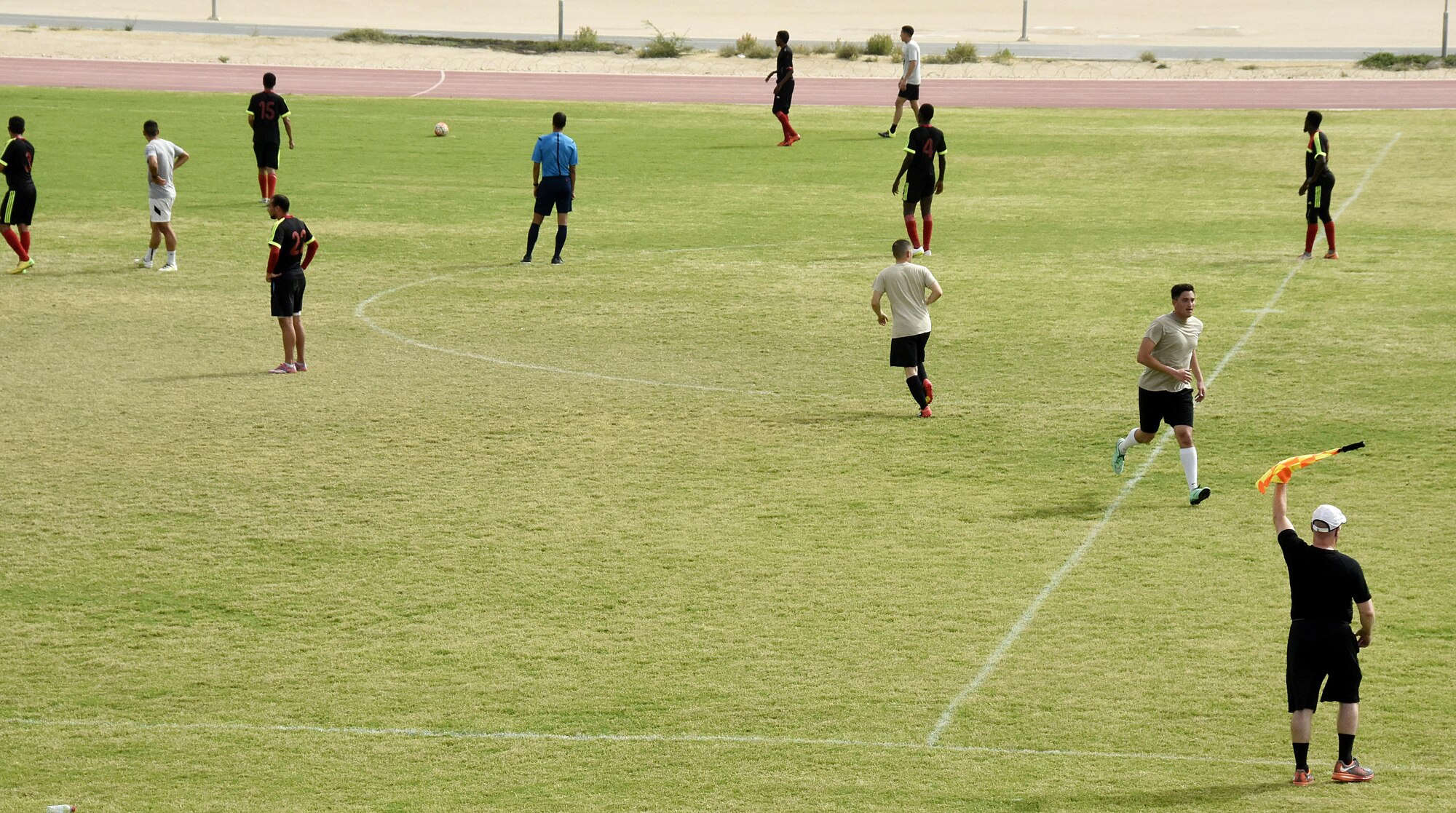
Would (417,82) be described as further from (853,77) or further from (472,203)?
(472,203)

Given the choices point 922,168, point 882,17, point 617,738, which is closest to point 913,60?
point 922,168

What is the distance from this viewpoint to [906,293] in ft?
55.8

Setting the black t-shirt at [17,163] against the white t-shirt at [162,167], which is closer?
the black t-shirt at [17,163]

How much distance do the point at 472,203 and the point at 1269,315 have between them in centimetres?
1588

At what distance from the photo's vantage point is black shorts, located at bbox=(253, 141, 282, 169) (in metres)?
30.2

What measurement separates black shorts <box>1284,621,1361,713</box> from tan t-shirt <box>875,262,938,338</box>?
314 inches

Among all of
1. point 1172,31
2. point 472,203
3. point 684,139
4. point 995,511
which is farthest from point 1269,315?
point 1172,31

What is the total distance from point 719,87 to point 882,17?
40.3 metres

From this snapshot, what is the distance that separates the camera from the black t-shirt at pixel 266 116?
29906mm

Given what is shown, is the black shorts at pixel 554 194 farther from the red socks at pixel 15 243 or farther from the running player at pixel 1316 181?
the running player at pixel 1316 181

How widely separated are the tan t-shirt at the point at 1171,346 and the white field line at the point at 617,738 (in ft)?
16.7

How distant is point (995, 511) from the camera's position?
47.9ft

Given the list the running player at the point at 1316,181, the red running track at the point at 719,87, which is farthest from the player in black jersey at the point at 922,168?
the red running track at the point at 719,87

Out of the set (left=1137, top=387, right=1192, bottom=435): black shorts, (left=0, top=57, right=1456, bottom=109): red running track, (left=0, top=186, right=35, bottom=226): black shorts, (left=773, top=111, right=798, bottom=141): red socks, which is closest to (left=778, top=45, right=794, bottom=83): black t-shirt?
(left=773, top=111, right=798, bottom=141): red socks
